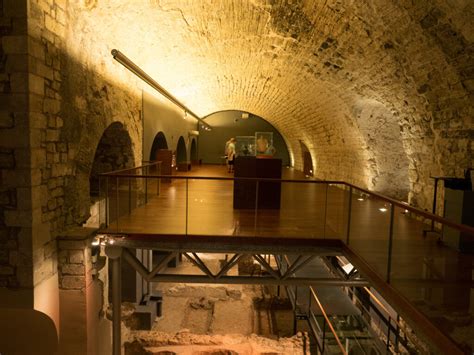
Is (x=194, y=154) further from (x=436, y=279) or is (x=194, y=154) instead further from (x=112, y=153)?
(x=436, y=279)

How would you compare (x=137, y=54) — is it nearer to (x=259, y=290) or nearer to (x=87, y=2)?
(x=87, y=2)

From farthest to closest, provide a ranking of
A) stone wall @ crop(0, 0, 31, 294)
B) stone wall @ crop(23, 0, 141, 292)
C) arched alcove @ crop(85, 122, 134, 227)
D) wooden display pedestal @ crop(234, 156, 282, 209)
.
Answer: arched alcove @ crop(85, 122, 134, 227) → wooden display pedestal @ crop(234, 156, 282, 209) → stone wall @ crop(23, 0, 141, 292) → stone wall @ crop(0, 0, 31, 294)

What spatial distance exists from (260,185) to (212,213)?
1146 mm

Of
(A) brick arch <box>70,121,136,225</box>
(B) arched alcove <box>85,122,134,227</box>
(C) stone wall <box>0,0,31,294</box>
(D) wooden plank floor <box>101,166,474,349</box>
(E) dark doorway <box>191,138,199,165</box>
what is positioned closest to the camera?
(D) wooden plank floor <box>101,166,474,349</box>

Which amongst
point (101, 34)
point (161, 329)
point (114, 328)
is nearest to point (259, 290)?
point (161, 329)

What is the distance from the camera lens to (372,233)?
583 centimetres

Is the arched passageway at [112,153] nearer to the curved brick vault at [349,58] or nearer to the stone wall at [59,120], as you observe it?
the curved brick vault at [349,58]

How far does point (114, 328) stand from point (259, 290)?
7.13 m

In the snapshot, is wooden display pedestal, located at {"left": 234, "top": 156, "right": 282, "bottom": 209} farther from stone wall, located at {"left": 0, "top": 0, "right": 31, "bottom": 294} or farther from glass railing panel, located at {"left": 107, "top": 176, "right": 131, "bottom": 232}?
stone wall, located at {"left": 0, "top": 0, "right": 31, "bottom": 294}

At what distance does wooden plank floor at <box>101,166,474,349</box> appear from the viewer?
334cm

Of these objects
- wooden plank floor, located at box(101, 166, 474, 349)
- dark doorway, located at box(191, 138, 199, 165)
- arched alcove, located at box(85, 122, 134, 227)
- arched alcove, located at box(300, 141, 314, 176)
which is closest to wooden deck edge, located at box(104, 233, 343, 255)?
wooden plank floor, located at box(101, 166, 474, 349)

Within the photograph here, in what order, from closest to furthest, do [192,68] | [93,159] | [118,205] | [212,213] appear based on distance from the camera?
[118,205], [93,159], [212,213], [192,68]

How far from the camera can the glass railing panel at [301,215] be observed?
19.3ft

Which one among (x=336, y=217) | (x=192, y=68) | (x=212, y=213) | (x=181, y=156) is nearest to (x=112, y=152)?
(x=212, y=213)
